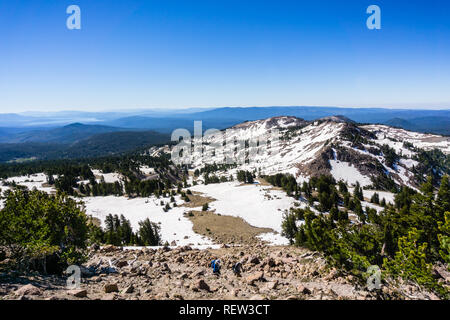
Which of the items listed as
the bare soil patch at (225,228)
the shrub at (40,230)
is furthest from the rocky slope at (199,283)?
the bare soil patch at (225,228)

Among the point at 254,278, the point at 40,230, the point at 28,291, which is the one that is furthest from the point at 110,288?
the point at 254,278

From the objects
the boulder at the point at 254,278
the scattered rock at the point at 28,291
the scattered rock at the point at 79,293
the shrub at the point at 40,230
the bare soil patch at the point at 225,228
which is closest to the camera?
the scattered rock at the point at 28,291

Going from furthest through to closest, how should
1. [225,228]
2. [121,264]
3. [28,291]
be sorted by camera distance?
[225,228]
[121,264]
[28,291]

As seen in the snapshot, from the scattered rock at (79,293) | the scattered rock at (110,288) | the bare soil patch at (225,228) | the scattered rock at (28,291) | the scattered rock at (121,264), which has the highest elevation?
the scattered rock at (28,291)

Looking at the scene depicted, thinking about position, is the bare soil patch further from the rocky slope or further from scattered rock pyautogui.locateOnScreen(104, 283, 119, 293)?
scattered rock pyautogui.locateOnScreen(104, 283, 119, 293)

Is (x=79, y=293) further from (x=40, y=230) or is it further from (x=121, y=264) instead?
(x=121, y=264)

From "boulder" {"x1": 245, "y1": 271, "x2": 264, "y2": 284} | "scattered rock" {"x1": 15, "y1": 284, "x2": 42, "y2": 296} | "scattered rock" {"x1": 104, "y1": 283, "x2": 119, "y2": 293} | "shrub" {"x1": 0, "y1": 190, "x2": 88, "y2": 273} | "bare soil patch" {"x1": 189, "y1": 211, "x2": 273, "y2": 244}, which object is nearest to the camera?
"scattered rock" {"x1": 15, "y1": 284, "x2": 42, "y2": 296}

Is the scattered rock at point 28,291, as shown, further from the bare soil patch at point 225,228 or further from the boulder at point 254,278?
the bare soil patch at point 225,228

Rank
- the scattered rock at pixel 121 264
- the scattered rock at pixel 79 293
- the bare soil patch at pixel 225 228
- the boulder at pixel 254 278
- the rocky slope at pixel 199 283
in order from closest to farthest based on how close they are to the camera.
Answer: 1. the scattered rock at pixel 79 293
2. the rocky slope at pixel 199 283
3. the boulder at pixel 254 278
4. the scattered rock at pixel 121 264
5. the bare soil patch at pixel 225 228

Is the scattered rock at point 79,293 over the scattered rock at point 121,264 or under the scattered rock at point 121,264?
over

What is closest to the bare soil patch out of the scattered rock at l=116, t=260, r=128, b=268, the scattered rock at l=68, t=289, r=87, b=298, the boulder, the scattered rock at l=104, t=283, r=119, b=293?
the scattered rock at l=116, t=260, r=128, b=268
